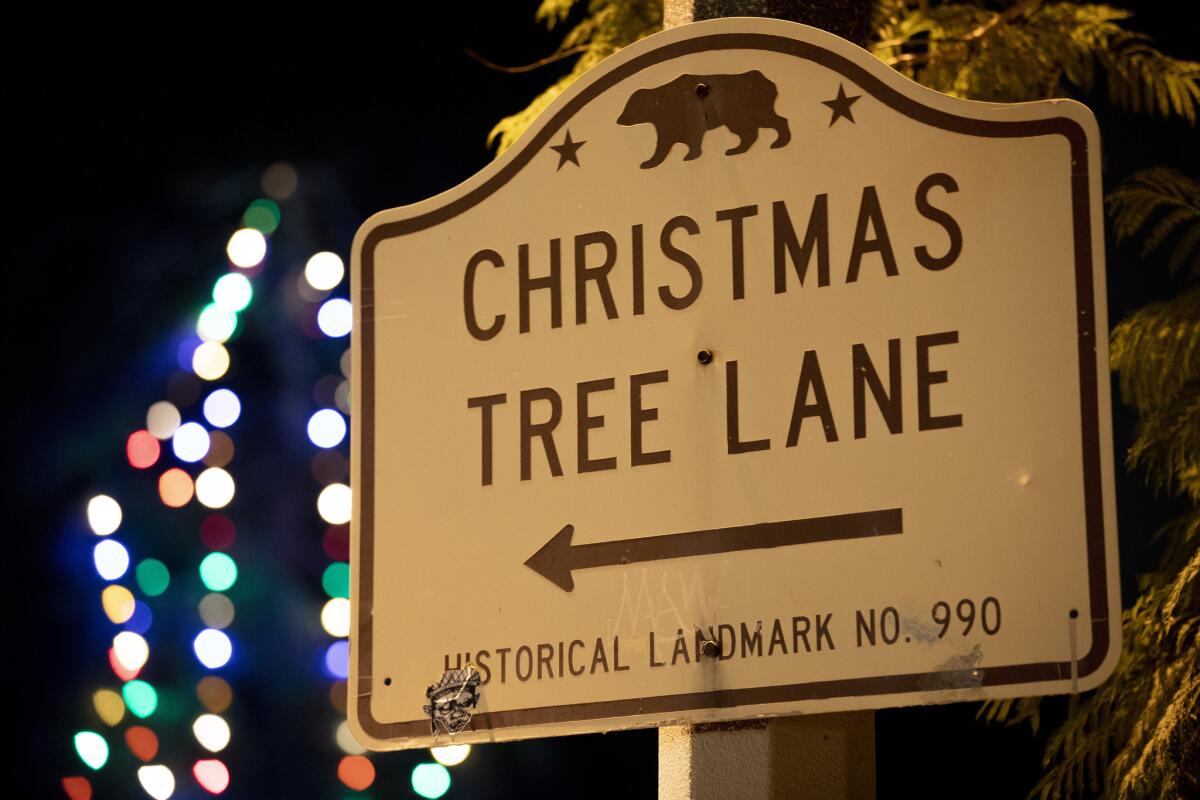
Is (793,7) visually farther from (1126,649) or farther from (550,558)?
(1126,649)

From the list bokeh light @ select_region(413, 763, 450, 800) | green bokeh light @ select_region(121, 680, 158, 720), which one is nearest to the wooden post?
bokeh light @ select_region(413, 763, 450, 800)

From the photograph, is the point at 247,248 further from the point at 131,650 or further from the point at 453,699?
the point at 453,699

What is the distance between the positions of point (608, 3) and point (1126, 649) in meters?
1.65

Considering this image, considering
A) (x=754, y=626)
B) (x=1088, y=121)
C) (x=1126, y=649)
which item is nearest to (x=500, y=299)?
(x=754, y=626)

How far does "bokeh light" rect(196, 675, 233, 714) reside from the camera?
5.80 meters

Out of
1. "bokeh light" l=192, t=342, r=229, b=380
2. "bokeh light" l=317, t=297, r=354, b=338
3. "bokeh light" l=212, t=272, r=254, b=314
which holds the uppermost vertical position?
"bokeh light" l=212, t=272, r=254, b=314

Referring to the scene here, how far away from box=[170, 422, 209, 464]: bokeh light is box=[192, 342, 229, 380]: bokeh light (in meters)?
0.17

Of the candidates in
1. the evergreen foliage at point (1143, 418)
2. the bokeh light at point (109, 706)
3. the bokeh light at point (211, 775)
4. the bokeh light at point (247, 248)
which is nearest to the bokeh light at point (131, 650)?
the bokeh light at point (109, 706)

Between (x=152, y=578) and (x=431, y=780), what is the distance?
3.58 feet

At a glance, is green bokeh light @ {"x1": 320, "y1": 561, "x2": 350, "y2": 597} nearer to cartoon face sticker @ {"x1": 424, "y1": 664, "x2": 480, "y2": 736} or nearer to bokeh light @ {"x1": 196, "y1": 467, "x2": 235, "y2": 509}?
bokeh light @ {"x1": 196, "y1": 467, "x2": 235, "y2": 509}

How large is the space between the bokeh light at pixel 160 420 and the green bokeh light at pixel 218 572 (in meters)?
0.45

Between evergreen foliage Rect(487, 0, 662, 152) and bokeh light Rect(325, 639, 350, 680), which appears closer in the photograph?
evergreen foliage Rect(487, 0, 662, 152)

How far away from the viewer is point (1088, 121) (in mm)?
1396

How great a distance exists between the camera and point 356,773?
5.78 m
